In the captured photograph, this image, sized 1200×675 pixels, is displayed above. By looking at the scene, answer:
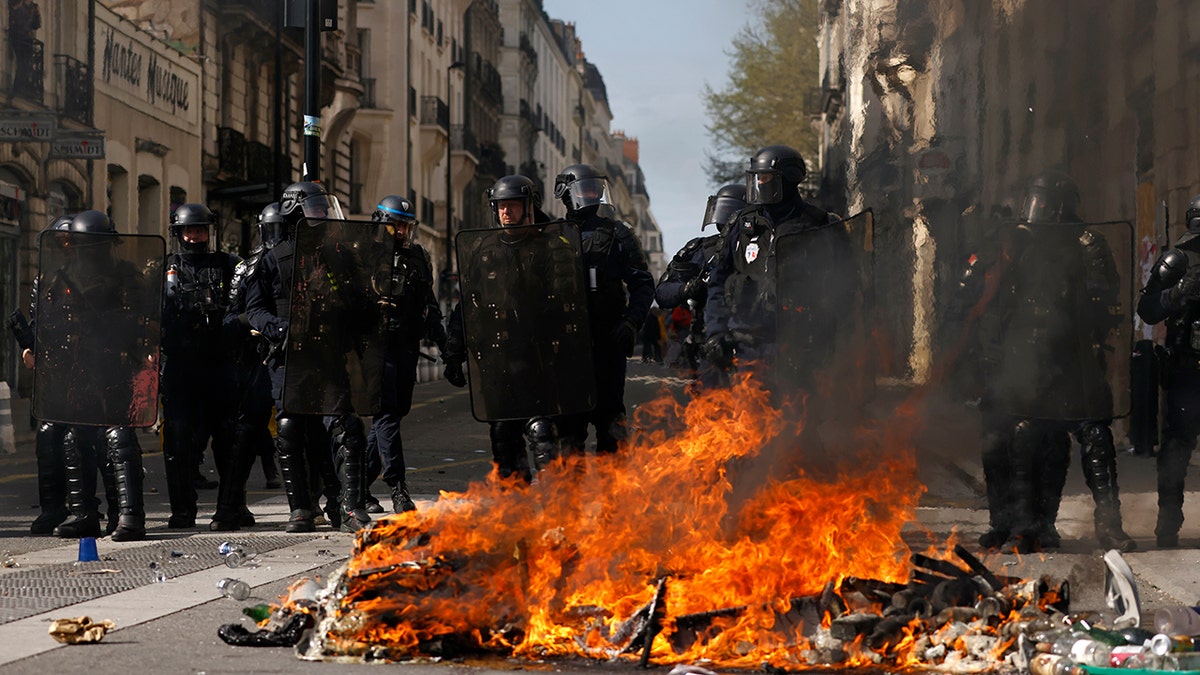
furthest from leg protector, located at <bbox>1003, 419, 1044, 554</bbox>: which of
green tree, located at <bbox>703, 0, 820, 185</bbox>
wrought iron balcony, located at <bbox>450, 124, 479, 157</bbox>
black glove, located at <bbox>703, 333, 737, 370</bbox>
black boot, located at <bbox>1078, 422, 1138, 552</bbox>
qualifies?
wrought iron balcony, located at <bbox>450, 124, 479, 157</bbox>

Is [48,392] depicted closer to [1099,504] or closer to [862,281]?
[862,281]

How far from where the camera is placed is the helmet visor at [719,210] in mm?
11602

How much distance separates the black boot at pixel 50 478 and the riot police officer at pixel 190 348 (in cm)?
53

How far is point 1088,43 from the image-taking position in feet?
29.5

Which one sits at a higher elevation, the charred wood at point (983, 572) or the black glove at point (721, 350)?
the black glove at point (721, 350)

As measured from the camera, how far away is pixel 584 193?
790cm

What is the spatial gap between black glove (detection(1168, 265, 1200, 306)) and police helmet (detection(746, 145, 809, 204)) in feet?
5.84

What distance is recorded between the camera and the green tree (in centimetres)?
4256

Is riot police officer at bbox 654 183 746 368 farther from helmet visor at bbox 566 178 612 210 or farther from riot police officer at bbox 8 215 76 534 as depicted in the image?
riot police officer at bbox 8 215 76 534

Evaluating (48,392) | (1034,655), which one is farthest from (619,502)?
(48,392)

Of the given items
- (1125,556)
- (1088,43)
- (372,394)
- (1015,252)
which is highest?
(1088,43)

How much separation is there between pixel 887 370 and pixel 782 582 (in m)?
1.96

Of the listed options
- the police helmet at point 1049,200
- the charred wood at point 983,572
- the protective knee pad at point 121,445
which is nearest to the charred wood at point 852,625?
the charred wood at point 983,572

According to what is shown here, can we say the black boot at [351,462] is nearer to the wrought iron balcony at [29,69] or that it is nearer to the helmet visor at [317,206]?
the helmet visor at [317,206]
